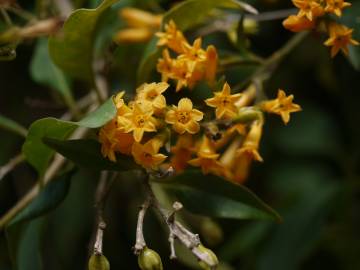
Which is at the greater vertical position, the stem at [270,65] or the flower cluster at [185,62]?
the flower cluster at [185,62]

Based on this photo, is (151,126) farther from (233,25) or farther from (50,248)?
(50,248)

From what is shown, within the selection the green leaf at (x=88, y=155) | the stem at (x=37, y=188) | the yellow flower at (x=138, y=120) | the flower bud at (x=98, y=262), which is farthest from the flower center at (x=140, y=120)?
the stem at (x=37, y=188)

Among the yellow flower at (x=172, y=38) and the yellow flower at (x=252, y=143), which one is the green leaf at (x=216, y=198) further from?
the yellow flower at (x=172, y=38)

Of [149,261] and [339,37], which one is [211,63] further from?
[149,261]

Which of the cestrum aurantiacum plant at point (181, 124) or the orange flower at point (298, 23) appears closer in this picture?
the cestrum aurantiacum plant at point (181, 124)

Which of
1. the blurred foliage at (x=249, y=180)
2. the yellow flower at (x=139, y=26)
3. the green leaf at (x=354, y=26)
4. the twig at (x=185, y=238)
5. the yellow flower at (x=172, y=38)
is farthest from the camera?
the yellow flower at (x=139, y=26)

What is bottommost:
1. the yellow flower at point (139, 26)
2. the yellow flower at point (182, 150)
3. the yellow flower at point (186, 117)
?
the yellow flower at point (139, 26)
